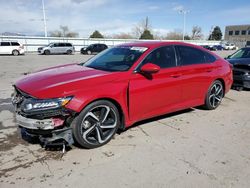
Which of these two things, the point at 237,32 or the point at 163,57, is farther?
the point at 237,32

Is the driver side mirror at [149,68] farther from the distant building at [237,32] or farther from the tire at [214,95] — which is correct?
the distant building at [237,32]

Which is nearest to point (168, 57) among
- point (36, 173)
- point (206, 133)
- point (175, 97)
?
point (175, 97)

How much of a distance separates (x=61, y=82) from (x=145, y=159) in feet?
5.40

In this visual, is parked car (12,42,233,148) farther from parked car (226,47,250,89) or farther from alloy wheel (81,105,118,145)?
parked car (226,47,250,89)

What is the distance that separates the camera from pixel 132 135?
417 centimetres

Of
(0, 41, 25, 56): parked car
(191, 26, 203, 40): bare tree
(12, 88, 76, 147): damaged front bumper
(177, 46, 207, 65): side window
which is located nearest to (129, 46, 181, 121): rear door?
(177, 46, 207, 65): side window

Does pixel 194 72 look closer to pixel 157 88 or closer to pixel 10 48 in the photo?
pixel 157 88

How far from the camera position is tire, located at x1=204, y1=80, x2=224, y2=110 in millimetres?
5496

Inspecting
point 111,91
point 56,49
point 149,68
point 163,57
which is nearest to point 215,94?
point 163,57

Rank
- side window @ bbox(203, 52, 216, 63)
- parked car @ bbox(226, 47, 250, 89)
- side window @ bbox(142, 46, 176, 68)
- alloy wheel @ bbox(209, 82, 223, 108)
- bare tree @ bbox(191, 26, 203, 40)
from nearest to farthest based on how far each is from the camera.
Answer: side window @ bbox(142, 46, 176, 68) < side window @ bbox(203, 52, 216, 63) < alloy wheel @ bbox(209, 82, 223, 108) < parked car @ bbox(226, 47, 250, 89) < bare tree @ bbox(191, 26, 203, 40)

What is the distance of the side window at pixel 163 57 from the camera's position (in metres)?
4.33

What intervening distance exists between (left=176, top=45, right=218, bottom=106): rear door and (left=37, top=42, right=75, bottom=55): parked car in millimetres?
28924

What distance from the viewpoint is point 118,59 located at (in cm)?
453

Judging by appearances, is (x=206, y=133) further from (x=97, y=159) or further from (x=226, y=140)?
(x=97, y=159)
